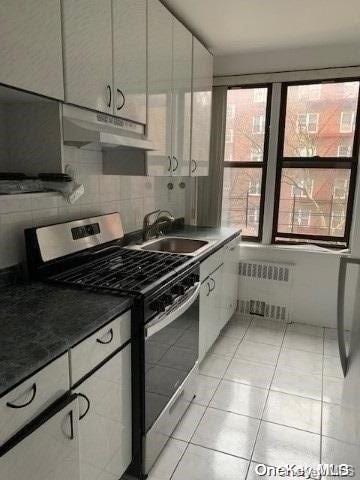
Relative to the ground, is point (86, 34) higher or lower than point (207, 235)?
higher

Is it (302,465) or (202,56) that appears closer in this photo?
(302,465)

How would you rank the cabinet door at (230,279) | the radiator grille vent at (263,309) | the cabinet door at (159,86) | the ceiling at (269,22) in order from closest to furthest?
the cabinet door at (159,86)
the ceiling at (269,22)
the cabinet door at (230,279)
the radiator grille vent at (263,309)

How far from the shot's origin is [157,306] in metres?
1.56

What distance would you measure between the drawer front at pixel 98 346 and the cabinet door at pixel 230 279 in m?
1.51

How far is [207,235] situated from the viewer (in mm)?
2861

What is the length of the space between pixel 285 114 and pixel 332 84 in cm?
45

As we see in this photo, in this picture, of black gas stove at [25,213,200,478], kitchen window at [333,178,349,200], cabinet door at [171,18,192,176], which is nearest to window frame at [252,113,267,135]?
kitchen window at [333,178,349,200]

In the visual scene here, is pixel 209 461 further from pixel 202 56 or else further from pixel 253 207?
pixel 202 56

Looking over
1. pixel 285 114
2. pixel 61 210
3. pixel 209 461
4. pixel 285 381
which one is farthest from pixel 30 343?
pixel 285 114

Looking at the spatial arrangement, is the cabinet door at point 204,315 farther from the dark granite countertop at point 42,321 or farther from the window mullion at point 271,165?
the window mullion at point 271,165

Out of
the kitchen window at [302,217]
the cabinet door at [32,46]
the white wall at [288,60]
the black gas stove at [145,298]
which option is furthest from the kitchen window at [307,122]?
the cabinet door at [32,46]

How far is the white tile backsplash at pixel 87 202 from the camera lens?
155cm

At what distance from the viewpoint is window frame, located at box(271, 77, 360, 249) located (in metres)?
3.08

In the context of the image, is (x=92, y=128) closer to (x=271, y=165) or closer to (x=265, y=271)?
(x=271, y=165)
